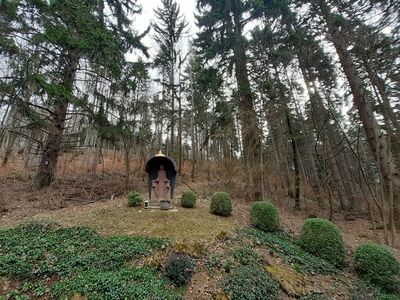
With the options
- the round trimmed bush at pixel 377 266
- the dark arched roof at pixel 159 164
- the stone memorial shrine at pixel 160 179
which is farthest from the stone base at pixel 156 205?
the round trimmed bush at pixel 377 266

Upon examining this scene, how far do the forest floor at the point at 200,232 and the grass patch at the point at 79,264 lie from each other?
0.20 metres

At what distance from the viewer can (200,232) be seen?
571 cm

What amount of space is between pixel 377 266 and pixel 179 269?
14.6 ft

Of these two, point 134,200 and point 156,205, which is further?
point 156,205

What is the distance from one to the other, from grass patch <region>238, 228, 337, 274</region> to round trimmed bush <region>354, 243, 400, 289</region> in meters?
0.61

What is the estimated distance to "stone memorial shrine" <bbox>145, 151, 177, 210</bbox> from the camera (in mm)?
8360

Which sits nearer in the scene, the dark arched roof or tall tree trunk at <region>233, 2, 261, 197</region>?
the dark arched roof

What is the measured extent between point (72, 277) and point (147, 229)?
2106mm

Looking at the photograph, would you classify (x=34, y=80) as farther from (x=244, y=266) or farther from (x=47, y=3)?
(x=244, y=266)

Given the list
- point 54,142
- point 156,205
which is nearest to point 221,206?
point 156,205

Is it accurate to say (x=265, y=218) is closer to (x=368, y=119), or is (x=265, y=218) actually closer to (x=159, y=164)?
(x=159, y=164)

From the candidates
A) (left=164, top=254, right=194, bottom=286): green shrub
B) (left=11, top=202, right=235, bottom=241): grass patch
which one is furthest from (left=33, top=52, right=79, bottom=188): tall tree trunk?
(left=164, top=254, right=194, bottom=286): green shrub

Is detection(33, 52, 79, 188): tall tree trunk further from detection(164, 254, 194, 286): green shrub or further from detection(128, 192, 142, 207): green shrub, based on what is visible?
detection(164, 254, 194, 286): green shrub

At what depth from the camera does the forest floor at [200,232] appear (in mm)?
4273
